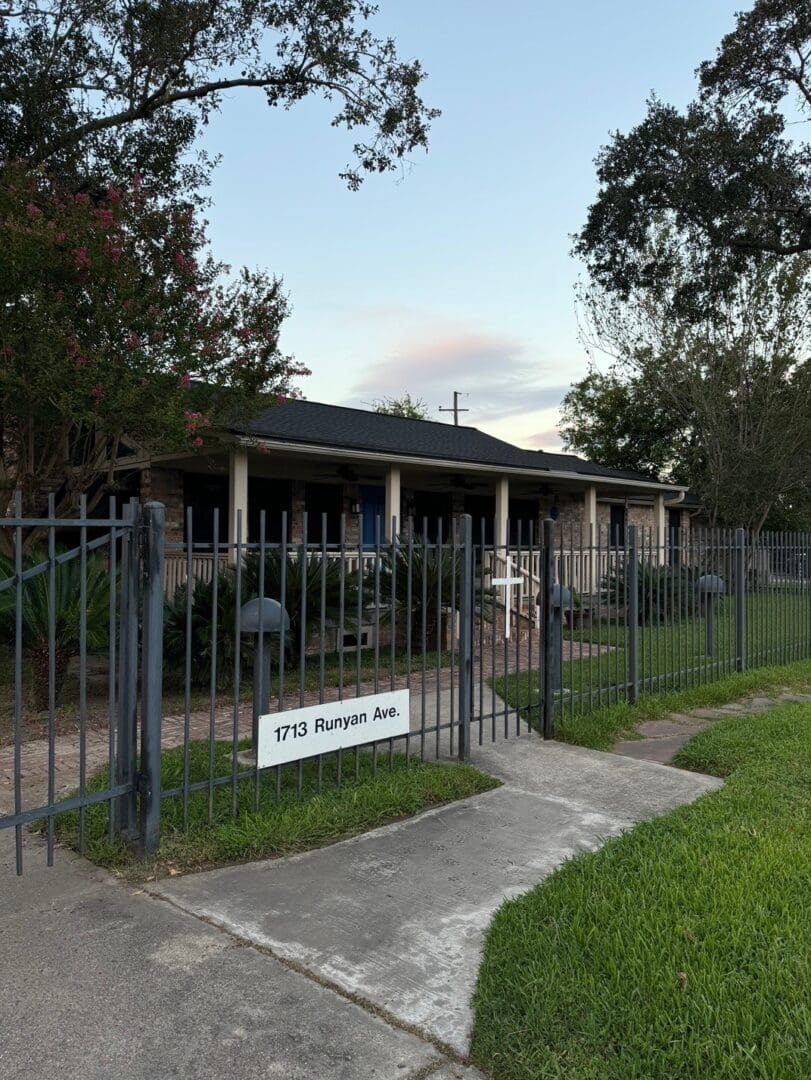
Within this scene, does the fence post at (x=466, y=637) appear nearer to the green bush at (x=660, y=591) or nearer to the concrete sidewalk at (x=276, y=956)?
the concrete sidewalk at (x=276, y=956)

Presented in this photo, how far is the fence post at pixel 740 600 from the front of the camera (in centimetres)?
876

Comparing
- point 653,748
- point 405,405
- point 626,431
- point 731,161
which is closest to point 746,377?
point 731,161

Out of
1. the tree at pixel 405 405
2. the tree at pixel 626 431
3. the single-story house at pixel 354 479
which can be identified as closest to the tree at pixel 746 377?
the single-story house at pixel 354 479

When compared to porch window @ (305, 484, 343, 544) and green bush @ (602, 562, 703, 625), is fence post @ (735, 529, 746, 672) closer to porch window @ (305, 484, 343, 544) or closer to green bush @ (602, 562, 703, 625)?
green bush @ (602, 562, 703, 625)

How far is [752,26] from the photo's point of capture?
14.4m

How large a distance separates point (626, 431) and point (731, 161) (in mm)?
20505

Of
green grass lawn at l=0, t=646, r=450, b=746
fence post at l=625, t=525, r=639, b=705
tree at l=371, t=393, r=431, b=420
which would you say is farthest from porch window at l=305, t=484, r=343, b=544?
tree at l=371, t=393, r=431, b=420

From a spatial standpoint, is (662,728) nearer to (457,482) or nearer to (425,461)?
(425,461)

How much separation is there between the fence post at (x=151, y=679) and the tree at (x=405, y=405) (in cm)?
5059

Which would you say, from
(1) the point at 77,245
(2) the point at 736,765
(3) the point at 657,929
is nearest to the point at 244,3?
(1) the point at 77,245

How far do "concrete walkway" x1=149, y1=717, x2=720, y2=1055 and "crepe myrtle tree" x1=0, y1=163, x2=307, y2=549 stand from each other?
6003mm

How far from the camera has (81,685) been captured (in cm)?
328

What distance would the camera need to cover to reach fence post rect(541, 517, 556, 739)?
5.94 metres

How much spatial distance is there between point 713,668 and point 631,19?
29.1 ft
